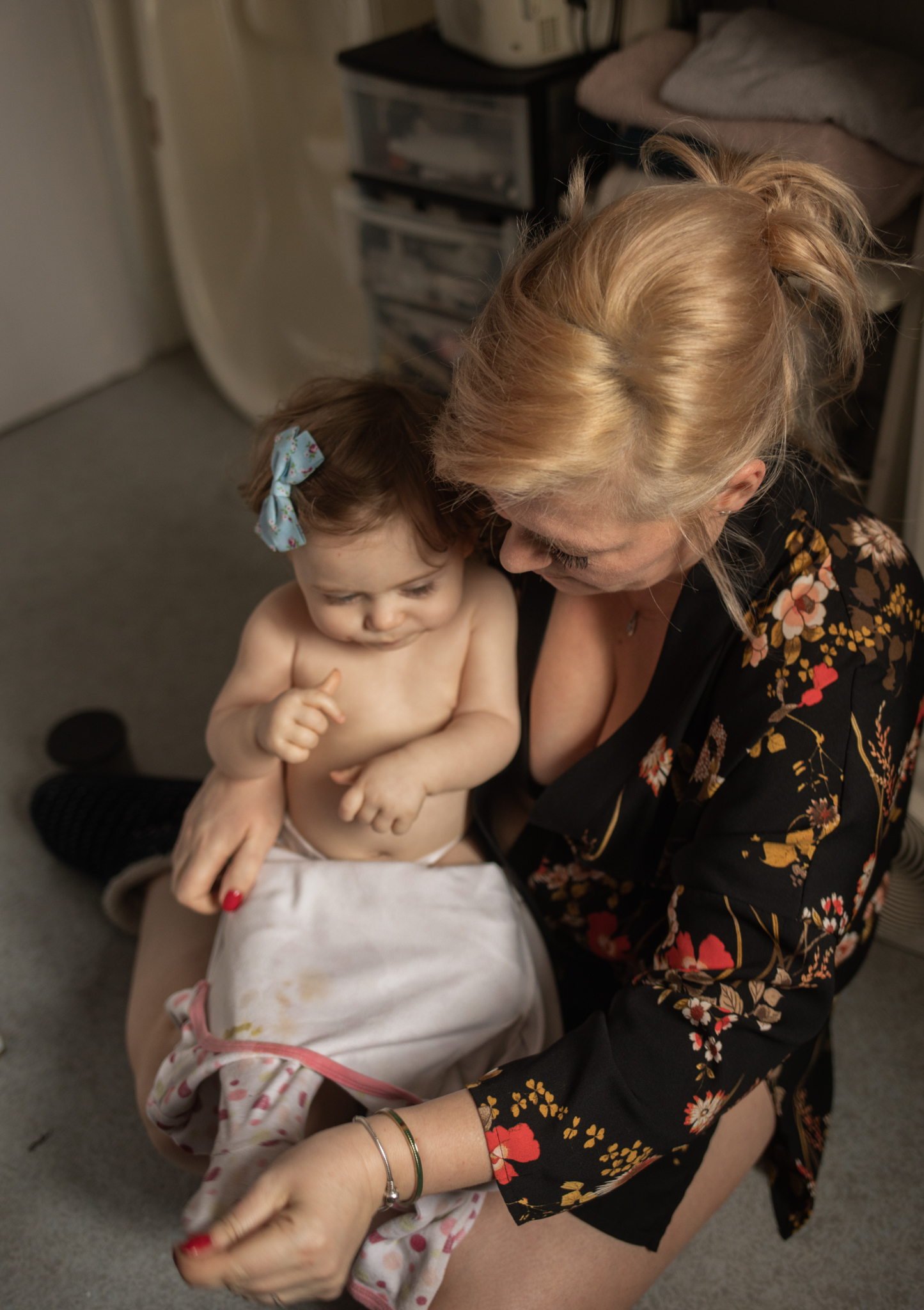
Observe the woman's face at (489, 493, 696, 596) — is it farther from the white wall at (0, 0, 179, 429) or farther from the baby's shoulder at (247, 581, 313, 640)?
the white wall at (0, 0, 179, 429)

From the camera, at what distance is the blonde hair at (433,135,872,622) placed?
26.9 inches

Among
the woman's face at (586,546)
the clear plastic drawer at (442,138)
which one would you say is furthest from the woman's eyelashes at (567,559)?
the clear plastic drawer at (442,138)

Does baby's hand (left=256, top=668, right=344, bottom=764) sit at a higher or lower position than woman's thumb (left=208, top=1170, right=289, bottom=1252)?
higher

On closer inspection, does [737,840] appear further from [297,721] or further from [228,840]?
[228,840]

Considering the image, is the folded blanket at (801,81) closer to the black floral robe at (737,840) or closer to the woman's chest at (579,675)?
the black floral robe at (737,840)

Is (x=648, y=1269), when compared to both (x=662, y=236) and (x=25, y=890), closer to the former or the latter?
(x=662, y=236)

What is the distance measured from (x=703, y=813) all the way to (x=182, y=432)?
76.1 inches

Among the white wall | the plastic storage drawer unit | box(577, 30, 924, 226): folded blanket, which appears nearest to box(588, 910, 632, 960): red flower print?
box(577, 30, 924, 226): folded blanket

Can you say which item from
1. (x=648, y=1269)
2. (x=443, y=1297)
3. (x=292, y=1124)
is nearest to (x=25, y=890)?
(x=292, y=1124)

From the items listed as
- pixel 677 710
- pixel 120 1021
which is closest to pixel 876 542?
pixel 677 710

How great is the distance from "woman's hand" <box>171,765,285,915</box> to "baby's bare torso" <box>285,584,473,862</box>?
0.16ft

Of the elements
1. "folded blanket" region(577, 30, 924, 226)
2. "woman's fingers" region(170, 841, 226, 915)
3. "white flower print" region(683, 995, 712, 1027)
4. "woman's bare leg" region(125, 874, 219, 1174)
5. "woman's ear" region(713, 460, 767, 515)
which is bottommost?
"woman's bare leg" region(125, 874, 219, 1174)


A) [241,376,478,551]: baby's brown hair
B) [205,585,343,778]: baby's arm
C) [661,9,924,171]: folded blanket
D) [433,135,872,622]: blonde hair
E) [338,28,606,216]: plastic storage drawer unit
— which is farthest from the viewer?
[338,28,606,216]: plastic storage drawer unit

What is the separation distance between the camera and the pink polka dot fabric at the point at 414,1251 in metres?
0.83
